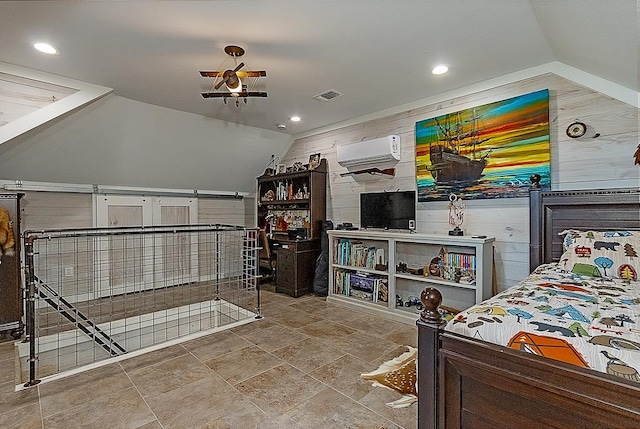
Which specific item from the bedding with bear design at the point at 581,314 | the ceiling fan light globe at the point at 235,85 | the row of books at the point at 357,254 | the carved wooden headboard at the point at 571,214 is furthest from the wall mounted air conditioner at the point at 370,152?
the bedding with bear design at the point at 581,314

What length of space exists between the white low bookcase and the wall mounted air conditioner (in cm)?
97

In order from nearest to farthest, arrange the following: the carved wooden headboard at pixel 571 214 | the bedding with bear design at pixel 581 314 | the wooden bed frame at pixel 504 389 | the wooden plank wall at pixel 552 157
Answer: the wooden bed frame at pixel 504 389, the bedding with bear design at pixel 581 314, the carved wooden headboard at pixel 571 214, the wooden plank wall at pixel 552 157

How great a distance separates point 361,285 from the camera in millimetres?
4305

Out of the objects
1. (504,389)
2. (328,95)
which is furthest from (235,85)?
(504,389)

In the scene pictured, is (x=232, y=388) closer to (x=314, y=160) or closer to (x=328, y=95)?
(x=328, y=95)

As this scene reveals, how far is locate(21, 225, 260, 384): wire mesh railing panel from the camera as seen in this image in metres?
3.33

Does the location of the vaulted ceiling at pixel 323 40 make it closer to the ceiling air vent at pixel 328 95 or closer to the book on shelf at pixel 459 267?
the ceiling air vent at pixel 328 95

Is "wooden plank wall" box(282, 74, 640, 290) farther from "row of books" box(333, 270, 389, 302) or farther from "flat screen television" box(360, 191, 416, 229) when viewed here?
"row of books" box(333, 270, 389, 302)

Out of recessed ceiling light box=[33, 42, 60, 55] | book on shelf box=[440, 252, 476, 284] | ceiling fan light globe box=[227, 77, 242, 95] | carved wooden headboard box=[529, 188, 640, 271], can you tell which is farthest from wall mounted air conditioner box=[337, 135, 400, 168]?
recessed ceiling light box=[33, 42, 60, 55]

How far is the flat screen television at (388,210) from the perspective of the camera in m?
4.03

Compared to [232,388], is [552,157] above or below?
above

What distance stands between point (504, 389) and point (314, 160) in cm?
440

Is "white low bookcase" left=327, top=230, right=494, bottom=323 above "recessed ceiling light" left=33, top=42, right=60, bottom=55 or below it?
below

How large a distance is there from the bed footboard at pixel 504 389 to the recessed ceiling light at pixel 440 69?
96.2 inches
